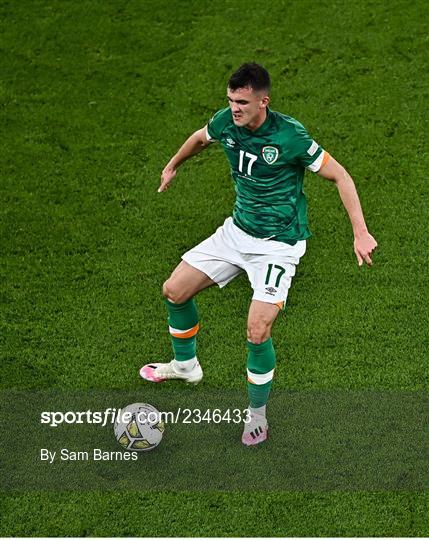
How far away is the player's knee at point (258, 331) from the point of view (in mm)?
6301

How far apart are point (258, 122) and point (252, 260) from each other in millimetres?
894

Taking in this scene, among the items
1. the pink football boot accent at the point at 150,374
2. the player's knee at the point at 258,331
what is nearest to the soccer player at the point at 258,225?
the player's knee at the point at 258,331

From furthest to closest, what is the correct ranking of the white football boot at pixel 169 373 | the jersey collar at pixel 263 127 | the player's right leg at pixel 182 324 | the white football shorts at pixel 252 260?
the white football boot at pixel 169 373
the player's right leg at pixel 182 324
the white football shorts at pixel 252 260
the jersey collar at pixel 263 127

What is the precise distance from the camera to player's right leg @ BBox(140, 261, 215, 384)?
6.69 m

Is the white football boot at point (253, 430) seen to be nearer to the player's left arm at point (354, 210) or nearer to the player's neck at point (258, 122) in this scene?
the player's left arm at point (354, 210)

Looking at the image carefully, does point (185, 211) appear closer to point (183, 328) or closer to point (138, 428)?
point (183, 328)

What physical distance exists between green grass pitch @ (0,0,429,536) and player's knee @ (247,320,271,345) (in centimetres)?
79

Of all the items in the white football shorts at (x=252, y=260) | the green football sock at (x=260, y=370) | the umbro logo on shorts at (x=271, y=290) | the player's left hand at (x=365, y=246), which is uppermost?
the player's left hand at (x=365, y=246)

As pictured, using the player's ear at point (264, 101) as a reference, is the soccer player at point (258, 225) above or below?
below

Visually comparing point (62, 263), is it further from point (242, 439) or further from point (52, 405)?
point (242, 439)

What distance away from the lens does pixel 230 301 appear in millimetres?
7758

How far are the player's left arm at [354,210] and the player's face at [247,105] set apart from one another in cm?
50

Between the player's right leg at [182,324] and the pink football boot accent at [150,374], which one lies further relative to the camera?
the pink football boot accent at [150,374]

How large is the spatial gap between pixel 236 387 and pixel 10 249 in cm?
234
